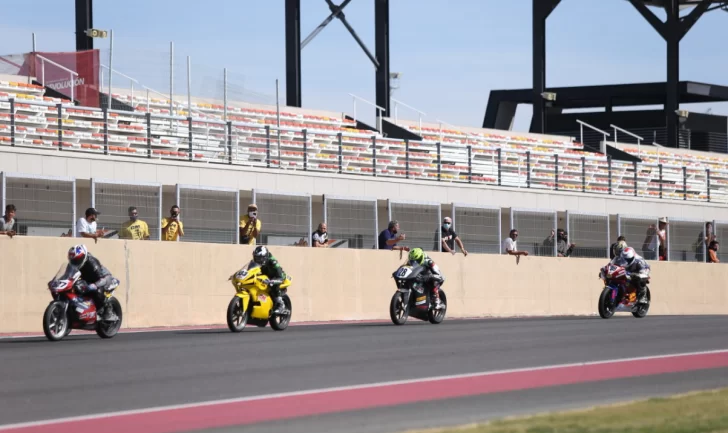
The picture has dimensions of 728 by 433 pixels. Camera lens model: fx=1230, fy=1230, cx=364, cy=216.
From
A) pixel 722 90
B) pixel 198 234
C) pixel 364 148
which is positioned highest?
pixel 722 90

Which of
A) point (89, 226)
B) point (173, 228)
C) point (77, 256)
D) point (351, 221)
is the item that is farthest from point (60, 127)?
point (77, 256)

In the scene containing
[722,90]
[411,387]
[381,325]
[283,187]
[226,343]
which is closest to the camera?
[411,387]

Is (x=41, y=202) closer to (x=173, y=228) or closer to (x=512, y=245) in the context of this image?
(x=173, y=228)

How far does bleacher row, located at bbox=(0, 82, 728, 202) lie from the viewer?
989 inches

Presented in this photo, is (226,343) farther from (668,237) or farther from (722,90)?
(722,90)

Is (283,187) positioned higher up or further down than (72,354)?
higher up

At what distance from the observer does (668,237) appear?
104 ft

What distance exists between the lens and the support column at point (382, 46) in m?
42.1

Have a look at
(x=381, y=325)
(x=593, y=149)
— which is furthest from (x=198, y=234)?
(x=593, y=149)

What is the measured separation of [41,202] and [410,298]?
249 inches

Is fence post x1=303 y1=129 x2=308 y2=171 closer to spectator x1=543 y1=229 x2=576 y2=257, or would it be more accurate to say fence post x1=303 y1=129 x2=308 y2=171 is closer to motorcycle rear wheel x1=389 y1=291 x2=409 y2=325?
spectator x1=543 y1=229 x2=576 y2=257

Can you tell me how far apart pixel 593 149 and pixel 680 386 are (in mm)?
35053

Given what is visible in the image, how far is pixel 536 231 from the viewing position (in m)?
28.5

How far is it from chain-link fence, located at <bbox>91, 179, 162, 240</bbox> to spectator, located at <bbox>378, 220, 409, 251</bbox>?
4437 mm
